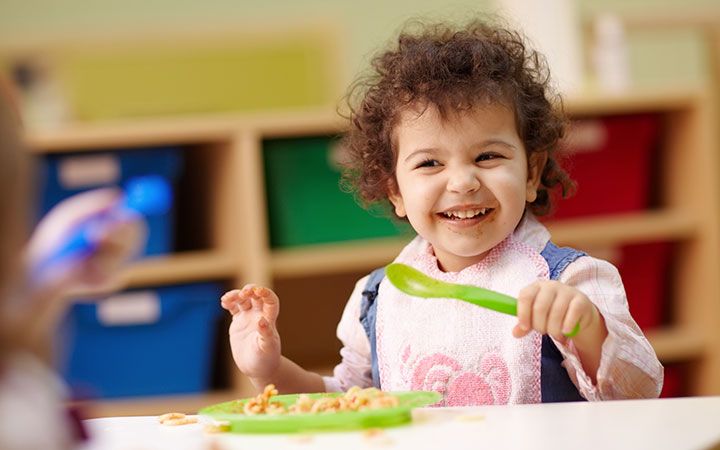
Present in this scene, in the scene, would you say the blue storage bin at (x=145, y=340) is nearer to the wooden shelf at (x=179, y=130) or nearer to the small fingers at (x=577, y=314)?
the wooden shelf at (x=179, y=130)

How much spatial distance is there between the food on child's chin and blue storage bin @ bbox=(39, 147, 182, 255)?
147 cm

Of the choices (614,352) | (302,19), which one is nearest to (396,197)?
(614,352)

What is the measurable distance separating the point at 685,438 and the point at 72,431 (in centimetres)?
36

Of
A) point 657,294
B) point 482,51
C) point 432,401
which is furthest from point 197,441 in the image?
point 657,294

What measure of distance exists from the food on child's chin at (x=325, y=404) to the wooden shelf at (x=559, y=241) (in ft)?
4.78

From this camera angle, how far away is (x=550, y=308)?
2.70 feet

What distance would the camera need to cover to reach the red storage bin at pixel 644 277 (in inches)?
100

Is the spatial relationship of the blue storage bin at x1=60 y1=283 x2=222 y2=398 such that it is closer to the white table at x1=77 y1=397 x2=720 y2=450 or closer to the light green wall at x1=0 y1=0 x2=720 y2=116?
the white table at x1=77 y1=397 x2=720 y2=450

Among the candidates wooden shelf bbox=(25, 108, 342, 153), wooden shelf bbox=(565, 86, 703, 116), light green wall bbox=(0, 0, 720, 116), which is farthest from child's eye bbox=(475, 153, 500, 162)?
light green wall bbox=(0, 0, 720, 116)

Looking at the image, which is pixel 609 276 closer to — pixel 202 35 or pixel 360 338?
pixel 360 338

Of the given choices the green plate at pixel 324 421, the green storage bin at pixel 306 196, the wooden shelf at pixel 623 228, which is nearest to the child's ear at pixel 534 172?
the green plate at pixel 324 421

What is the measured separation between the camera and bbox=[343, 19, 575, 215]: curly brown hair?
1031mm

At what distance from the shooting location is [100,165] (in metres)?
2.26

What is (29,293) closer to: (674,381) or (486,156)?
(486,156)
